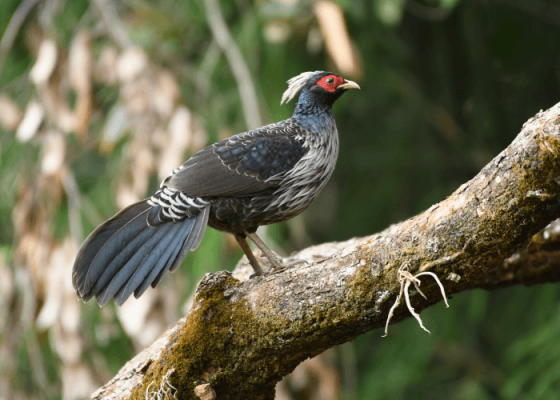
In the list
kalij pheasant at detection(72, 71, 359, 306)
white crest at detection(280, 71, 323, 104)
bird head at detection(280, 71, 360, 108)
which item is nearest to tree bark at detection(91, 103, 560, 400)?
kalij pheasant at detection(72, 71, 359, 306)

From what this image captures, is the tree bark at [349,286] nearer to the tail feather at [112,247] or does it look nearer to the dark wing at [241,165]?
the tail feather at [112,247]

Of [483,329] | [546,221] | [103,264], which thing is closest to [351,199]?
[483,329]

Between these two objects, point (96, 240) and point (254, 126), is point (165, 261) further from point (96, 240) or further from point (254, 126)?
point (254, 126)

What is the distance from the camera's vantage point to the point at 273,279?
2131 millimetres

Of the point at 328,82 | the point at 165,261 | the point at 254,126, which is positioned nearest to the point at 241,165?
the point at 165,261

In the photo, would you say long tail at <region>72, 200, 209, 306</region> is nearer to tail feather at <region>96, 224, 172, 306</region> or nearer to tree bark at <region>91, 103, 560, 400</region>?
tail feather at <region>96, 224, 172, 306</region>

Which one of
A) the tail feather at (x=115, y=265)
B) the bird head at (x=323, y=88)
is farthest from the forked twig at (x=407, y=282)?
the bird head at (x=323, y=88)

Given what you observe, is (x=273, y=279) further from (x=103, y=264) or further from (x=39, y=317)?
(x=39, y=317)

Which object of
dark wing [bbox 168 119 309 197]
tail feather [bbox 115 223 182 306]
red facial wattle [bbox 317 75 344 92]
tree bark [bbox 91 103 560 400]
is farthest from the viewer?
red facial wattle [bbox 317 75 344 92]

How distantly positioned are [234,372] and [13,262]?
2715mm

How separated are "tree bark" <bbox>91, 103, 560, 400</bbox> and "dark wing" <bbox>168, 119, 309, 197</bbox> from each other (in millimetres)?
593

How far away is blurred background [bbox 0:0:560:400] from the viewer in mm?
3756

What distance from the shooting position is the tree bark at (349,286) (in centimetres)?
164

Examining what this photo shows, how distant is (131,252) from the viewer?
8.35 ft
